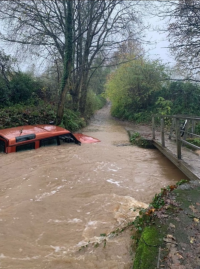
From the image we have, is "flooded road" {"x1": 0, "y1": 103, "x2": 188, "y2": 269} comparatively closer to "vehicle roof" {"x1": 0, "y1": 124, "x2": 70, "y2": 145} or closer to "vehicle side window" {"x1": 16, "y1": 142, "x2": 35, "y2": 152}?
"vehicle side window" {"x1": 16, "y1": 142, "x2": 35, "y2": 152}

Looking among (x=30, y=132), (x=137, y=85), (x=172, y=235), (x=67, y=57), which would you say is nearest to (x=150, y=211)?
(x=172, y=235)

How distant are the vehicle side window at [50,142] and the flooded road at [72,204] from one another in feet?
0.79

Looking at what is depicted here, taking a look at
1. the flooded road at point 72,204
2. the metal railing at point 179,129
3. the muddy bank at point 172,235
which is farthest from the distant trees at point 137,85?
the muddy bank at point 172,235

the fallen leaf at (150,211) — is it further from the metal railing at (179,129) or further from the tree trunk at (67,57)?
the tree trunk at (67,57)

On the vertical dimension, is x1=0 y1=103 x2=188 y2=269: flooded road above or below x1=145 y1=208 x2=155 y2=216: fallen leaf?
below

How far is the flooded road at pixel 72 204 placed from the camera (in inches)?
116

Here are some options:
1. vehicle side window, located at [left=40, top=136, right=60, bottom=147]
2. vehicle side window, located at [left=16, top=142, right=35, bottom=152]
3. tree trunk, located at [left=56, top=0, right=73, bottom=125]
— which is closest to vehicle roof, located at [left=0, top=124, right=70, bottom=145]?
vehicle side window, located at [left=40, top=136, right=60, bottom=147]

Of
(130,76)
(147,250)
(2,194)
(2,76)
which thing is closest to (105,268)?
(147,250)

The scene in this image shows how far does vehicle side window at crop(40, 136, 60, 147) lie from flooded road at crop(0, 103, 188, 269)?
0.24 metres

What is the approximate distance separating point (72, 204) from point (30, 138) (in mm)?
4275

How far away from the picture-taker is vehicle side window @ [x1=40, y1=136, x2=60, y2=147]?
8.55 meters

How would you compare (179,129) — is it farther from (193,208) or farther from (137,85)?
(137,85)

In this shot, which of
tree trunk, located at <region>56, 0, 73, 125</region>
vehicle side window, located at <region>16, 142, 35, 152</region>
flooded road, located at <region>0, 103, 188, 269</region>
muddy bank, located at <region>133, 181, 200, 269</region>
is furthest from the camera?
tree trunk, located at <region>56, 0, 73, 125</region>

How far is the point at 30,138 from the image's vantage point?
814cm
